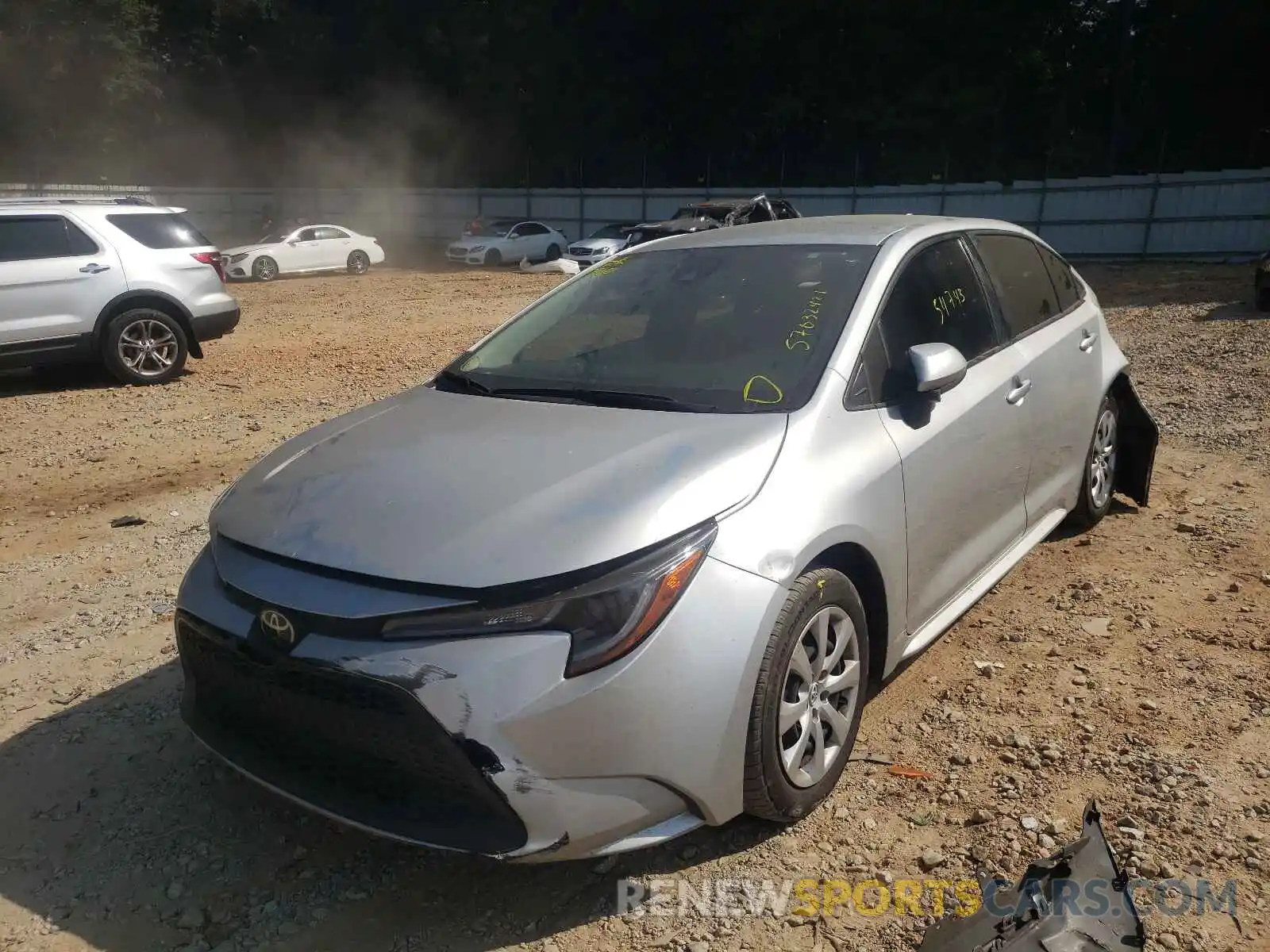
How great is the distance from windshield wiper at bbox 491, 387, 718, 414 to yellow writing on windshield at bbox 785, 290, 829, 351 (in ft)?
1.30

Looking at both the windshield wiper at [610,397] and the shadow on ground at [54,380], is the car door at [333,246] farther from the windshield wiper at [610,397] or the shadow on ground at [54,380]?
the windshield wiper at [610,397]

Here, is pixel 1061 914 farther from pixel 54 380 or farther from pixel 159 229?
pixel 54 380

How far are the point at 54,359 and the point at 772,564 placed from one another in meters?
8.53

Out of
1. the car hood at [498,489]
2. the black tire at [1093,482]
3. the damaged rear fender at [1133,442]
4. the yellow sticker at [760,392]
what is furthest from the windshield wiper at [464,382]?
the damaged rear fender at [1133,442]

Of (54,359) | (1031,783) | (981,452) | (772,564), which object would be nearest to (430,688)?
(772,564)

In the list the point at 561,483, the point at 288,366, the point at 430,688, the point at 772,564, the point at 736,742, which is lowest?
the point at 288,366

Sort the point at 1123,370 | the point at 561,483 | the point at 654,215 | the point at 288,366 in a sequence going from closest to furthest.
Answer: the point at 561,483 → the point at 1123,370 → the point at 288,366 → the point at 654,215

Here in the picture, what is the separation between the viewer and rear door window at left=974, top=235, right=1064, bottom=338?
4.07 m

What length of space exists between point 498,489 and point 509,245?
2462 cm

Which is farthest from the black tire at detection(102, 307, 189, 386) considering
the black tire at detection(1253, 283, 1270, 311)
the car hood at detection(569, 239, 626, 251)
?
the car hood at detection(569, 239, 626, 251)

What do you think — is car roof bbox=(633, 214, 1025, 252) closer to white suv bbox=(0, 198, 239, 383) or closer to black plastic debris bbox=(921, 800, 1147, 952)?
black plastic debris bbox=(921, 800, 1147, 952)

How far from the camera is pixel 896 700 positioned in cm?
347

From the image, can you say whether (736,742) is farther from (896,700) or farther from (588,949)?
(896,700)

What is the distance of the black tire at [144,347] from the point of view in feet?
29.6
